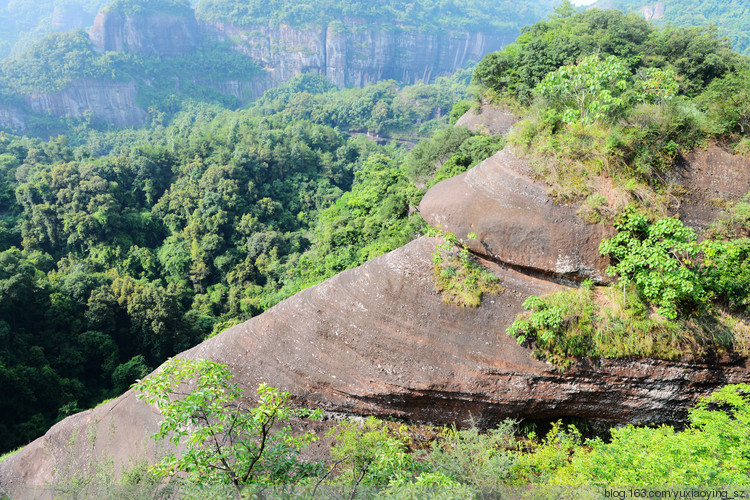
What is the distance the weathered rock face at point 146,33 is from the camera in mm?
116562

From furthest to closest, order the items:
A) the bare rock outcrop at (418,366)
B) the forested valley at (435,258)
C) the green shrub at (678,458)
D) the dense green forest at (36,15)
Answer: the dense green forest at (36,15) → the bare rock outcrop at (418,366) → the forested valley at (435,258) → the green shrub at (678,458)

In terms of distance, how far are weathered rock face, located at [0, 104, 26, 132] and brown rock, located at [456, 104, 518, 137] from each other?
4115 inches

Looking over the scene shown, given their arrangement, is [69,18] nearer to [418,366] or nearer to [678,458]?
[418,366]

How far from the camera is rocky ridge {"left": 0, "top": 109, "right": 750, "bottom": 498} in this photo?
32.0 ft

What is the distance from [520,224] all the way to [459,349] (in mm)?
3340

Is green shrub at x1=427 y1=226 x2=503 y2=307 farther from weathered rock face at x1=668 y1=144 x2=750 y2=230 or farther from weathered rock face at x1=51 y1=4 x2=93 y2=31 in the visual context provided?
weathered rock face at x1=51 y1=4 x2=93 y2=31

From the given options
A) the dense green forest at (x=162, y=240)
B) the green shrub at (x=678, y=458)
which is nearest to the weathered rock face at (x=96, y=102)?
the dense green forest at (x=162, y=240)

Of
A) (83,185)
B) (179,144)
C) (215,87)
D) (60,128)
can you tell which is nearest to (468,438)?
(83,185)

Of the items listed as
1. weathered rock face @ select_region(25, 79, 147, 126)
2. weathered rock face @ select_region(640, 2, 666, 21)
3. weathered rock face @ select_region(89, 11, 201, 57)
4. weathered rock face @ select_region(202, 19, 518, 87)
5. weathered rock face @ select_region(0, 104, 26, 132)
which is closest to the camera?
weathered rock face @ select_region(0, 104, 26, 132)

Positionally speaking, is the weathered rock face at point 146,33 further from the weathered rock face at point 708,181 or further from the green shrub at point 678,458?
the green shrub at point 678,458

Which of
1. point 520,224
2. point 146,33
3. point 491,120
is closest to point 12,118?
point 146,33

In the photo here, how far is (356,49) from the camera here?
509ft

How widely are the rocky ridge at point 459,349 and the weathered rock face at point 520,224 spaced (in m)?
0.03

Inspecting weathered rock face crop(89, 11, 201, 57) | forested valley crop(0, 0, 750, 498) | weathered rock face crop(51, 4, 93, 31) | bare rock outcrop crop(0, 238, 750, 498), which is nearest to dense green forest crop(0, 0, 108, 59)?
weathered rock face crop(51, 4, 93, 31)
